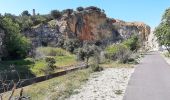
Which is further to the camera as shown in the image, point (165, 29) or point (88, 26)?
point (88, 26)

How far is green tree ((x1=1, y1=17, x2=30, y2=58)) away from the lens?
5994 centimetres

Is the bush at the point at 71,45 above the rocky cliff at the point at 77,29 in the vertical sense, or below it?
below

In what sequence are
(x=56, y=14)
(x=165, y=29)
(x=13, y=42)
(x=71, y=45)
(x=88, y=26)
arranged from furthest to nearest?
(x=88, y=26) < (x=56, y=14) < (x=71, y=45) < (x=165, y=29) < (x=13, y=42)

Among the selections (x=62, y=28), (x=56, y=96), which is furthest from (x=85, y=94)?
(x=62, y=28)

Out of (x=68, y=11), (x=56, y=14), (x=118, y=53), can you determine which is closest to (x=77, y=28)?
(x=68, y=11)

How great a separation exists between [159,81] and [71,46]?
63.4m

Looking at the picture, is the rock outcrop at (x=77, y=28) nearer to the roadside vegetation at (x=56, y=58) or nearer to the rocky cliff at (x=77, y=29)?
the rocky cliff at (x=77, y=29)

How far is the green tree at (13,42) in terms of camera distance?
59.9m

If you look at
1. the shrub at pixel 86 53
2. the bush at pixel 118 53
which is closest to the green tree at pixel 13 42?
the shrub at pixel 86 53

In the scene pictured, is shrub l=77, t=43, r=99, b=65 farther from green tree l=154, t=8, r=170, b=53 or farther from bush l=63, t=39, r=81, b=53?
bush l=63, t=39, r=81, b=53

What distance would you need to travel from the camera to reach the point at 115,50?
184 feet

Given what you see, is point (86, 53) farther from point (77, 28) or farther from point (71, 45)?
point (77, 28)

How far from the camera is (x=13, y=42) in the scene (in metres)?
61.6

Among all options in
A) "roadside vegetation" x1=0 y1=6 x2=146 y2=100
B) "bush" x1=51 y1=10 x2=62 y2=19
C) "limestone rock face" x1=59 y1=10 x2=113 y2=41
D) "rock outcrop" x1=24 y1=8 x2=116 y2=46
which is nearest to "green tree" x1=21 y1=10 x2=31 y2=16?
"bush" x1=51 y1=10 x2=62 y2=19
